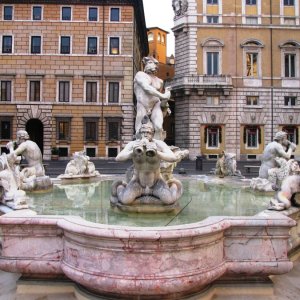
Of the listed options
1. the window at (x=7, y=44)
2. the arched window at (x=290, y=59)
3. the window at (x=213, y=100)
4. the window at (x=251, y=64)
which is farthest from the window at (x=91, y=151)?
the arched window at (x=290, y=59)

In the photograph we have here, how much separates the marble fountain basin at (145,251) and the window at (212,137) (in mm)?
26814

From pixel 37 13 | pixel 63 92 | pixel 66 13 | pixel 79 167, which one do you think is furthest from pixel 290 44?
pixel 79 167

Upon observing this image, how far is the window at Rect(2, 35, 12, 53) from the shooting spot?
1197 inches

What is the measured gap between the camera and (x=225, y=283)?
4074mm

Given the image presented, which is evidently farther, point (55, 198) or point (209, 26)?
point (209, 26)

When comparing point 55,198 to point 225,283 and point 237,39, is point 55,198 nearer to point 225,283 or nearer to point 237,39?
point 225,283

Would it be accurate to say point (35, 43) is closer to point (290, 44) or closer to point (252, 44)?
point (252, 44)

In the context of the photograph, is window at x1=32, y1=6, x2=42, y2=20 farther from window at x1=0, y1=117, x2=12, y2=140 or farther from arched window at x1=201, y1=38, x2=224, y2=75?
arched window at x1=201, y1=38, x2=224, y2=75

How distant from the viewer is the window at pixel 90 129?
30.5m

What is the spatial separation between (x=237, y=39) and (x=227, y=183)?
24.6 metres

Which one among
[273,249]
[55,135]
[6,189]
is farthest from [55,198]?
[55,135]

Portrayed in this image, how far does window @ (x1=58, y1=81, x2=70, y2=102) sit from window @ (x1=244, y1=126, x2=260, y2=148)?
15.2m

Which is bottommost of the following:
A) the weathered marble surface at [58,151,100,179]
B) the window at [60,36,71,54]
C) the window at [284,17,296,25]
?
the weathered marble surface at [58,151,100,179]

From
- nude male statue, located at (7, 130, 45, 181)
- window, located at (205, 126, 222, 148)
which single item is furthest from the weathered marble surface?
window, located at (205, 126, 222, 148)
